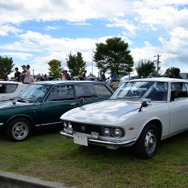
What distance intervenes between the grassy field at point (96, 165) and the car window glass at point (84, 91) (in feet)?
6.00

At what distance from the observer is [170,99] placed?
20.2 feet

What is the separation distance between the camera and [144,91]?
6.29 meters

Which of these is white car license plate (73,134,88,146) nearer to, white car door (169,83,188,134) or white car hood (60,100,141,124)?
white car hood (60,100,141,124)

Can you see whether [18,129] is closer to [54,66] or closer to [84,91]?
[84,91]

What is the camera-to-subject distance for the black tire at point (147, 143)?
5195 mm

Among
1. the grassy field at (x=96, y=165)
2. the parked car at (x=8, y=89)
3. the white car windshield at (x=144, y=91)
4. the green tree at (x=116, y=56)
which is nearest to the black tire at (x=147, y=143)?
the grassy field at (x=96, y=165)

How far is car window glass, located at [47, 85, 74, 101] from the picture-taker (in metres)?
7.70

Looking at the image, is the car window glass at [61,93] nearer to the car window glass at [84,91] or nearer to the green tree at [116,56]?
→ the car window glass at [84,91]

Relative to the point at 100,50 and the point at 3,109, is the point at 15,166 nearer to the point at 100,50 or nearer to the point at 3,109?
the point at 3,109

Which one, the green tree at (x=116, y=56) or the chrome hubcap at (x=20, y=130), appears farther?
the green tree at (x=116, y=56)

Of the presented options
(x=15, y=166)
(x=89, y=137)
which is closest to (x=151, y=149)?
(x=89, y=137)

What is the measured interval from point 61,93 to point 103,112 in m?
2.69

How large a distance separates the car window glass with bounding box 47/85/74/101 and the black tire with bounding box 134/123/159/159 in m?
3.09

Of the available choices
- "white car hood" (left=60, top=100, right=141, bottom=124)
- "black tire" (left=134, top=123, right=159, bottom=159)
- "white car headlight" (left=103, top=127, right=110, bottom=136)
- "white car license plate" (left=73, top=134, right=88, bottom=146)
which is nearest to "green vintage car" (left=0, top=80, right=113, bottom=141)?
"white car hood" (left=60, top=100, right=141, bottom=124)
